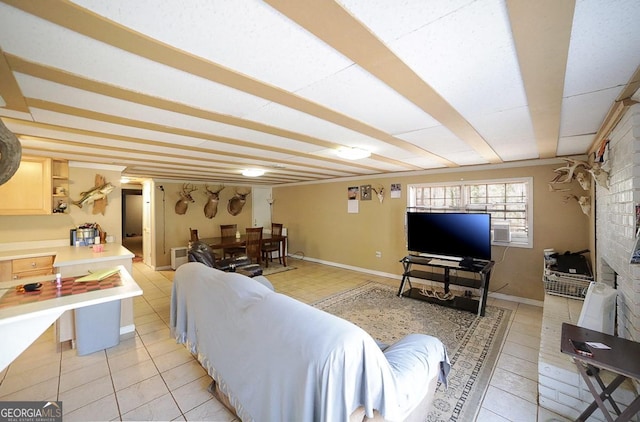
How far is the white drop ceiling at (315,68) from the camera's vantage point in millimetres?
Answer: 874

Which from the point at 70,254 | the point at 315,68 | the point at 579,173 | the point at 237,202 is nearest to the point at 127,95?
the point at 315,68

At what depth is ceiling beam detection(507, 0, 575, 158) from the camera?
0.85 metres

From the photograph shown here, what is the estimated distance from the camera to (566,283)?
3012 millimetres

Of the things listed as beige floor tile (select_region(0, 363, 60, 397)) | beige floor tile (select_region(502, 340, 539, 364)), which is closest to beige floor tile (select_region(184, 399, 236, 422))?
beige floor tile (select_region(0, 363, 60, 397))

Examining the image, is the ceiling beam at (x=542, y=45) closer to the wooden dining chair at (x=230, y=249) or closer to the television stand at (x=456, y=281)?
the television stand at (x=456, y=281)

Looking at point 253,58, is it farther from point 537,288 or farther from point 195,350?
point 537,288

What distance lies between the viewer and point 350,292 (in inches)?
170

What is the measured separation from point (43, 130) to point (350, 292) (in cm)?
421

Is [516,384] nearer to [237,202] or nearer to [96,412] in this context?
[96,412]

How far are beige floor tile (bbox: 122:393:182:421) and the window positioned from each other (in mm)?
4471


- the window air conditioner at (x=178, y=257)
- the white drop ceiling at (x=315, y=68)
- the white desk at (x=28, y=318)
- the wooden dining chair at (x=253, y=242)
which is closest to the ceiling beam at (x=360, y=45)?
the white drop ceiling at (x=315, y=68)

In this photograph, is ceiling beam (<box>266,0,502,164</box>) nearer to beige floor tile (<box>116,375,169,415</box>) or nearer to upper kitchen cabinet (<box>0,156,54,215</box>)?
beige floor tile (<box>116,375,169,415</box>)

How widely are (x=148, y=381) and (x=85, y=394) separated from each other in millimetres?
416

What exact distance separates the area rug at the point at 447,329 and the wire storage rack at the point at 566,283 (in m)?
0.66
